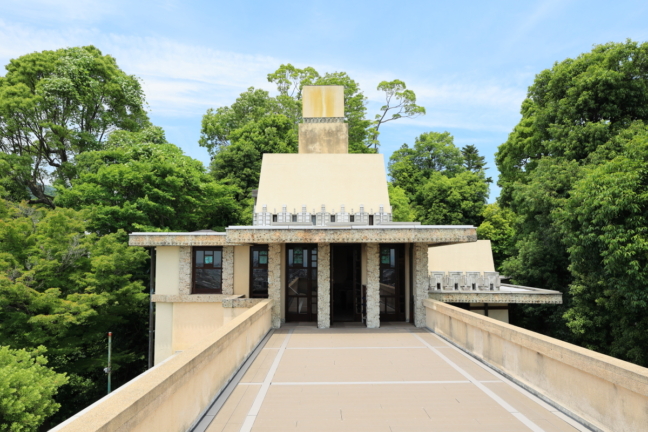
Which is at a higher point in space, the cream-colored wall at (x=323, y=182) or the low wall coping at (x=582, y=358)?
the cream-colored wall at (x=323, y=182)

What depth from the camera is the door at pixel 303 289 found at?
15.1 meters

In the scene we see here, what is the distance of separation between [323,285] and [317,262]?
0.77m

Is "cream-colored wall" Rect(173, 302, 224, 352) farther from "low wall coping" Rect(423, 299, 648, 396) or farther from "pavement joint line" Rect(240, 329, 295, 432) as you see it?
"low wall coping" Rect(423, 299, 648, 396)

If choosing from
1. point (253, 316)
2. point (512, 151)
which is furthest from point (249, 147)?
point (253, 316)

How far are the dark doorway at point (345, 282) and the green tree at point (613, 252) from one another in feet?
27.1

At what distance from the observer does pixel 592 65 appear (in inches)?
887

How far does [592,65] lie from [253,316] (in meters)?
22.2

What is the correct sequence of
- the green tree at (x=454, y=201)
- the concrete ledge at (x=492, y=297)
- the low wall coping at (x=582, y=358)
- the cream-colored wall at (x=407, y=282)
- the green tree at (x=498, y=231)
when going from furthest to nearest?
the green tree at (x=454, y=201), the green tree at (x=498, y=231), the concrete ledge at (x=492, y=297), the cream-colored wall at (x=407, y=282), the low wall coping at (x=582, y=358)

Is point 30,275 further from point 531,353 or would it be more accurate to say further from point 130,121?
point 130,121

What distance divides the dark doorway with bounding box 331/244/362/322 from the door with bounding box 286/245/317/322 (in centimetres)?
100

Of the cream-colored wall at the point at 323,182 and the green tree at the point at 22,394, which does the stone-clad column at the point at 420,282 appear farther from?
the green tree at the point at 22,394

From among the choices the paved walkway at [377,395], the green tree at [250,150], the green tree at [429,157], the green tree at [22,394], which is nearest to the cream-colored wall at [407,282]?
the paved walkway at [377,395]

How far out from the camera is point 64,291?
63.8 ft

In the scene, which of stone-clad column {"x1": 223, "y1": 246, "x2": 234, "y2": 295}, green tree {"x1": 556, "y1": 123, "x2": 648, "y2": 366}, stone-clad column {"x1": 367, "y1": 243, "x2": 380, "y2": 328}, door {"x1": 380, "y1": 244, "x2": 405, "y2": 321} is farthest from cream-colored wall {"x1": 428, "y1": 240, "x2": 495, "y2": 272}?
stone-clad column {"x1": 223, "y1": 246, "x2": 234, "y2": 295}
